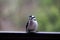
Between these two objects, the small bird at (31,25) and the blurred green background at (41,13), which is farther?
the blurred green background at (41,13)

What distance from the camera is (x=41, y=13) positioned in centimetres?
203

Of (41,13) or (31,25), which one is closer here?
(31,25)

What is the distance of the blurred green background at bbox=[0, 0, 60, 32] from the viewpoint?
2.00 metres

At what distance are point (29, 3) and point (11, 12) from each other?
10.7 inches

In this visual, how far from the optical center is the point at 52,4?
204 centimetres

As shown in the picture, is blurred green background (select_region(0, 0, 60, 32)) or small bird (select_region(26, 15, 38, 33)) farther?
blurred green background (select_region(0, 0, 60, 32))

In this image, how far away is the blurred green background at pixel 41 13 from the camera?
200 cm

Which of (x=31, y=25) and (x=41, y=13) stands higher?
(x=41, y=13)
